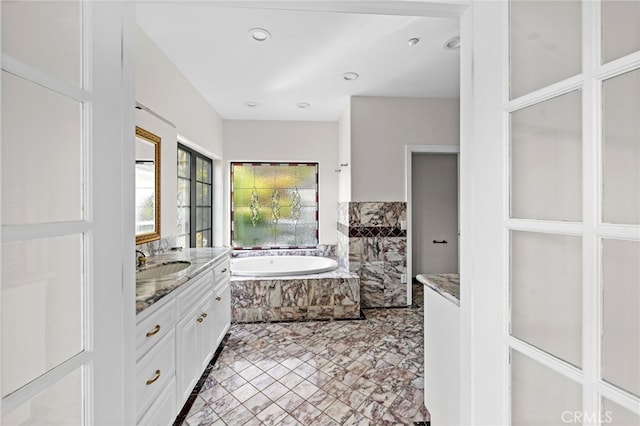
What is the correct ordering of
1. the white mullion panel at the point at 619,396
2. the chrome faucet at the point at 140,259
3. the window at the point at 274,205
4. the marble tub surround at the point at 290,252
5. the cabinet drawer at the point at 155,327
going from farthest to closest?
the window at the point at 274,205
the marble tub surround at the point at 290,252
the chrome faucet at the point at 140,259
the cabinet drawer at the point at 155,327
the white mullion panel at the point at 619,396

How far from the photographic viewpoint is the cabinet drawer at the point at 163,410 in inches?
56.7

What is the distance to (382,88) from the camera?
364 cm

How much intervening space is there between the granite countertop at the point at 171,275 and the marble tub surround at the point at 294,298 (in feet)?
2.36

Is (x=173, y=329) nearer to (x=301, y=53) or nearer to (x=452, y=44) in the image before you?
(x=301, y=53)

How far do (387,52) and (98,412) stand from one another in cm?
299

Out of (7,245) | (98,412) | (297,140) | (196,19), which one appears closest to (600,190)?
(7,245)

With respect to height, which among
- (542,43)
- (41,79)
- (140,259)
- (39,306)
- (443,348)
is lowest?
(443,348)

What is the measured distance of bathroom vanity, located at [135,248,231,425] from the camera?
4.60ft

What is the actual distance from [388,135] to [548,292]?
3.41 meters

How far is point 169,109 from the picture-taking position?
2842 mm

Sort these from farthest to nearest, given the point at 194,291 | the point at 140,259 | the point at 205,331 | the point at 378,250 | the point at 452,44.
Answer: the point at 378,250, the point at 452,44, the point at 205,331, the point at 140,259, the point at 194,291

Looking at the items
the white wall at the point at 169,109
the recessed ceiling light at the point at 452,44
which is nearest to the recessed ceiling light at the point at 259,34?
the white wall at the point at 169,109

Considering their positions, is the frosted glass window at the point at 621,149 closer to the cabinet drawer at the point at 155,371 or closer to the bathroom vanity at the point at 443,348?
the bathroom vanity at the point at 443,348

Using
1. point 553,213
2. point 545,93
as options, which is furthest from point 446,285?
point 545,93
